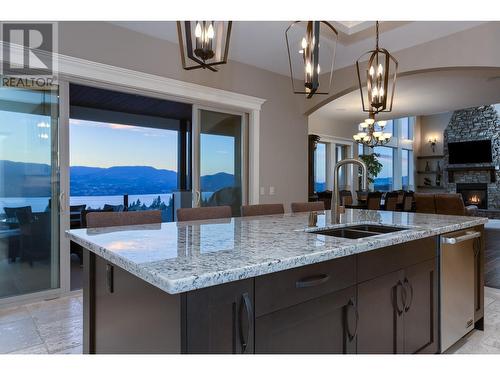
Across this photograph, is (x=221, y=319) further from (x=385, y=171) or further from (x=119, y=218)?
(x=385, y=171)

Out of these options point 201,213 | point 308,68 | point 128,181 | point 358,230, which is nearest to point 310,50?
point 308,68

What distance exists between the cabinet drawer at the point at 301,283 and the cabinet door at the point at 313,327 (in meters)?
0.03

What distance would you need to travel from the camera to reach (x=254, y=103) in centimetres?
473

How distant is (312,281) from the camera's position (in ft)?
4.26

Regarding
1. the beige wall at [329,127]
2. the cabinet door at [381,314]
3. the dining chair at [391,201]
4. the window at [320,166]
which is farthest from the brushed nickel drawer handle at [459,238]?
the window at [320,166]

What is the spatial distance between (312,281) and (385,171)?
11.6 meters

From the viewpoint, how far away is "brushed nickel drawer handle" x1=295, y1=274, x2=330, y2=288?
1.26m

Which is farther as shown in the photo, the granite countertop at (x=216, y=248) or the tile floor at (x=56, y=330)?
the tile floor at (x=56, y=330)

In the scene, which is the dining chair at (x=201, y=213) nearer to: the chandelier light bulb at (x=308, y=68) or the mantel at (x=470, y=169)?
the chandelier light bulb at (x=308, y=68)

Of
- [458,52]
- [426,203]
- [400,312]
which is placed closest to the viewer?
[400,312]

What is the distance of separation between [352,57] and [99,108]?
15.8 ft

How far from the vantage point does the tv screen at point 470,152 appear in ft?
35.8

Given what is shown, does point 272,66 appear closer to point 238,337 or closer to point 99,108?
point 99,108
